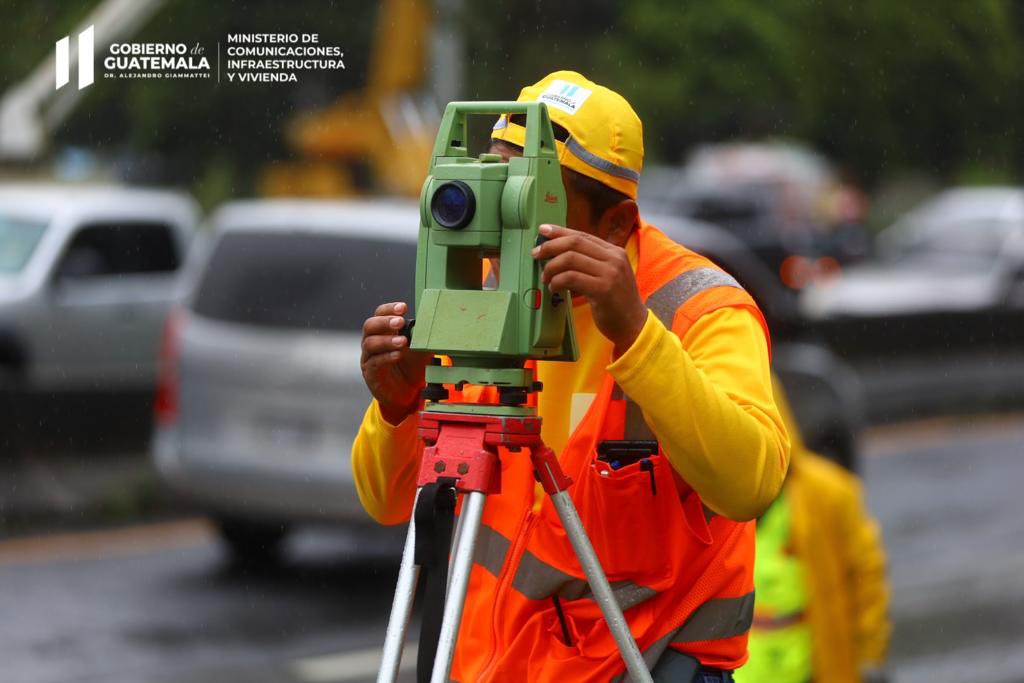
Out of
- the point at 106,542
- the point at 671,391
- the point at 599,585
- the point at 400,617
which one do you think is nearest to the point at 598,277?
the point at 671,391

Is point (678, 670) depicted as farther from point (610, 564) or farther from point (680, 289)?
point (680, 289)

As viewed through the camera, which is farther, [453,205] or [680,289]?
[680,289]

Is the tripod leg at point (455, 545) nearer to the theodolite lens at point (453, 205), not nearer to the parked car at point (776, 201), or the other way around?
the theodolite lens at point (453, 205)

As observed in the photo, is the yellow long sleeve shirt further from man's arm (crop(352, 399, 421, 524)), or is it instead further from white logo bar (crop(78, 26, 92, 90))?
white logo bar (crop(78, 26, 92, 90))

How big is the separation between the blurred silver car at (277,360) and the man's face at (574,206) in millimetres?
4870

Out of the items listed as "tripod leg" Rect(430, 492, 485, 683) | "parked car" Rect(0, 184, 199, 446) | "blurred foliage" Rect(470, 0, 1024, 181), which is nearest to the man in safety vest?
"tripod leg" Rect(430, 492, 485, 683)

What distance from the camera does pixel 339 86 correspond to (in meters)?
17.5

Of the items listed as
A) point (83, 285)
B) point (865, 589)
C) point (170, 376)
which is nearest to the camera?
point (865, 589)

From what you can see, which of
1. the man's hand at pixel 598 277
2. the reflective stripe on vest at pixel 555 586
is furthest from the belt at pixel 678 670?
the man's hand at pixel 598 277

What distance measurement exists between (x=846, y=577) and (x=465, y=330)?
2369 millimetres

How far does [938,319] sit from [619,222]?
44.7 feet

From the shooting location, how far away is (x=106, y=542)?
9.72m

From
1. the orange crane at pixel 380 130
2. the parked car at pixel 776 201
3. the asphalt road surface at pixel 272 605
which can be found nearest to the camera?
the asphalt road surface at pixel 272 605

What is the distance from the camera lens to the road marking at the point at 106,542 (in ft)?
30.6
